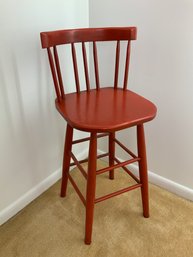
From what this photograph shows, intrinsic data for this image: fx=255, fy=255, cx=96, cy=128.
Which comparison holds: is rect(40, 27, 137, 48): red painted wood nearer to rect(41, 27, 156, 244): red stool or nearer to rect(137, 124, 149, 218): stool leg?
rect(41, 27, 156, 244): red stool

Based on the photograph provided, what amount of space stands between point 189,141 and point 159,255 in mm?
550

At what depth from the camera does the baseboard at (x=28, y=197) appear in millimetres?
1242

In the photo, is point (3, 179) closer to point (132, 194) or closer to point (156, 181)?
point (132, 194)

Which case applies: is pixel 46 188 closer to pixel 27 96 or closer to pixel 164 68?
pixel 27 96

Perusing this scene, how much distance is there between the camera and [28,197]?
1.34 meters

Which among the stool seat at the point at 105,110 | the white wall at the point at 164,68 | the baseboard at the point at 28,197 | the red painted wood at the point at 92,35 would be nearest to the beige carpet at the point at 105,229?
the baseboard at the point at 28,197

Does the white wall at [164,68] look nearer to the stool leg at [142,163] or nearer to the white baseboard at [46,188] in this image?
the white baseboard at [46,188]

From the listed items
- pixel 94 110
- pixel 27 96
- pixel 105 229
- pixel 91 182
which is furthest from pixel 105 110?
pixel 105 229

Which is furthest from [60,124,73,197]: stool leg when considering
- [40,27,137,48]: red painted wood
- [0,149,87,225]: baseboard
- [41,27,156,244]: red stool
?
[40,27,137,48]: red painted wood

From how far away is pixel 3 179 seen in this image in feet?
3.90

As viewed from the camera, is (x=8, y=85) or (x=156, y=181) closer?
(x=8, y=85)

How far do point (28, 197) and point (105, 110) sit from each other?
0.67 meters

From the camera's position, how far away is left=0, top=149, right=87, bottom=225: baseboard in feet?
4.08

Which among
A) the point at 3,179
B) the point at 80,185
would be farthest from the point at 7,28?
the point at 80,185
